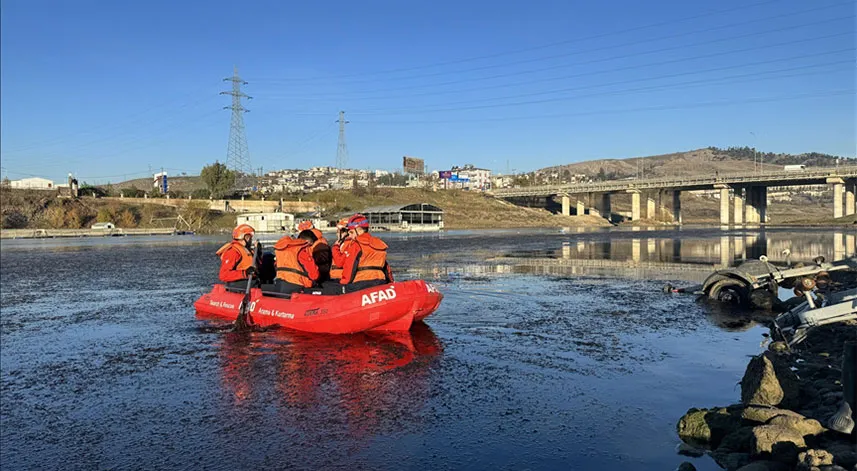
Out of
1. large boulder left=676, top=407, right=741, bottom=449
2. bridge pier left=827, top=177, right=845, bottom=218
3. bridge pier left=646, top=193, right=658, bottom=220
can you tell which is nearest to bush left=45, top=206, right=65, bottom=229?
large boulder left=676, top=407, right=741, bottom=449

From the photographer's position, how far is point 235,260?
17328 mm

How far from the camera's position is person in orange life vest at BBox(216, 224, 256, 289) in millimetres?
17188

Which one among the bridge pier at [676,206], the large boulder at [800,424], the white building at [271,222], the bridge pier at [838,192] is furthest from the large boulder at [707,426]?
the bridge pier at [676,206]

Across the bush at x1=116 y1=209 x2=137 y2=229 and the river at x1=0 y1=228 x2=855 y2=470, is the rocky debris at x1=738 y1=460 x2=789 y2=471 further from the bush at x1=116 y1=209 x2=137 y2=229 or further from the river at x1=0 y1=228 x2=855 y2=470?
the bush at x1=116 y1=209 x2=137 y2=229

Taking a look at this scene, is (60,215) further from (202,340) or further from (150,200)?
(202,340)

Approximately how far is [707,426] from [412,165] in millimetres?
184580

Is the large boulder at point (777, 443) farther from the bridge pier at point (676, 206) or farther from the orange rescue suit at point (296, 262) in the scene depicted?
the bridge pier at point (676, 206)

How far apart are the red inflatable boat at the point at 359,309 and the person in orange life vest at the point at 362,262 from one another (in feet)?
1.44

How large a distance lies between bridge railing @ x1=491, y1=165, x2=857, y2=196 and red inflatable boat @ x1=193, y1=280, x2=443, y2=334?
12348 centimetres

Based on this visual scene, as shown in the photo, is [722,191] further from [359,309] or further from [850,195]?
[359,309]

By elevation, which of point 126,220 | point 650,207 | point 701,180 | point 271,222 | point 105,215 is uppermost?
point 701,180

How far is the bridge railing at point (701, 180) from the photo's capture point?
381 feet

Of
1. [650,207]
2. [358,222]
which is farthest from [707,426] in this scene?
[650,207]

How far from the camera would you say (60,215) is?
109000 millimetres
